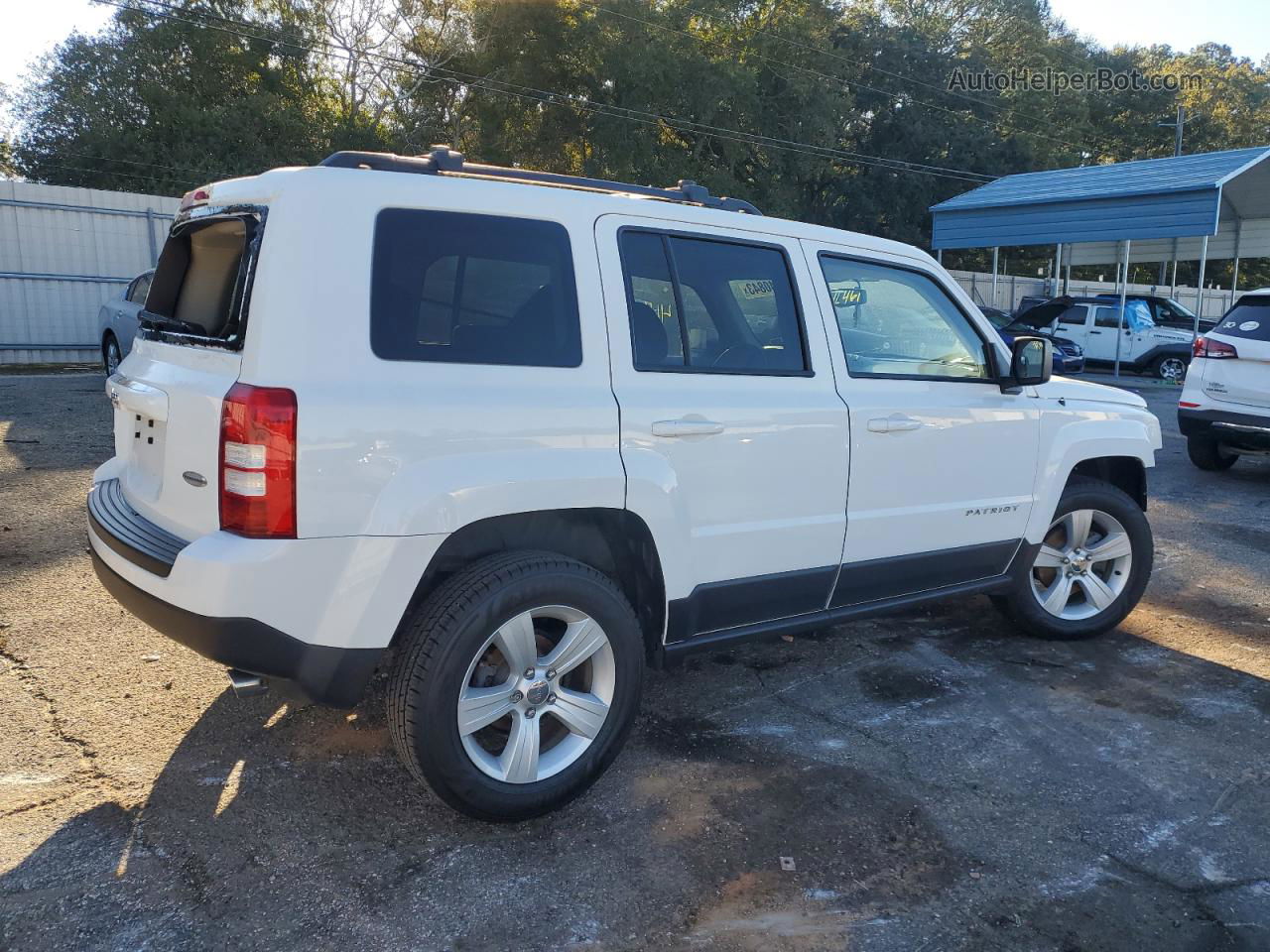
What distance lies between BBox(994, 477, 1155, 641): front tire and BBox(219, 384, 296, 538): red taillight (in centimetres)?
336

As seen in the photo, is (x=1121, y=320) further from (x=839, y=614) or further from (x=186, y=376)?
(x=186, y=376)

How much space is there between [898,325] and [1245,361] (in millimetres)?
6071

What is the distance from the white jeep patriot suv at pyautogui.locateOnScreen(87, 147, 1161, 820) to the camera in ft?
8.63

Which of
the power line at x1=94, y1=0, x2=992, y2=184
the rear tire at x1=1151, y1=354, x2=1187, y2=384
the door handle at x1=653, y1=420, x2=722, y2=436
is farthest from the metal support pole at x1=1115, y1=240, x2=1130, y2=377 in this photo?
the door handle at x1=653, y1=420, x2=722, y2=436

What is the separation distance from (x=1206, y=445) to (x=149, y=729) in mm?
9433

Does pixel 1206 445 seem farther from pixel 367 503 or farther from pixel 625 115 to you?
pixel 625 115

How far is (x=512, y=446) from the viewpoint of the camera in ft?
9.35

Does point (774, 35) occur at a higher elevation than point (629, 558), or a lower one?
higher

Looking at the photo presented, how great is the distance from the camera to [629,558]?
3.32m

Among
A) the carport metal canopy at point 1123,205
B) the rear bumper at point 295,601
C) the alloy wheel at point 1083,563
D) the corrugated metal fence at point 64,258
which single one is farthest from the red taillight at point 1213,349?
the corrugated metal fence at point 64,258

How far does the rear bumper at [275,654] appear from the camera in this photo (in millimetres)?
2615

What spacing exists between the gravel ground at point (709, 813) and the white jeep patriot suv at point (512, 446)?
1.18 feet

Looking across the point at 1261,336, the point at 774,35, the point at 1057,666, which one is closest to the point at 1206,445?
the point at 1261,336

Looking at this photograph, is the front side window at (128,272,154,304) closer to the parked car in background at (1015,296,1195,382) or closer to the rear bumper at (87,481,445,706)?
the rear bumper at (87,481,445,706)
